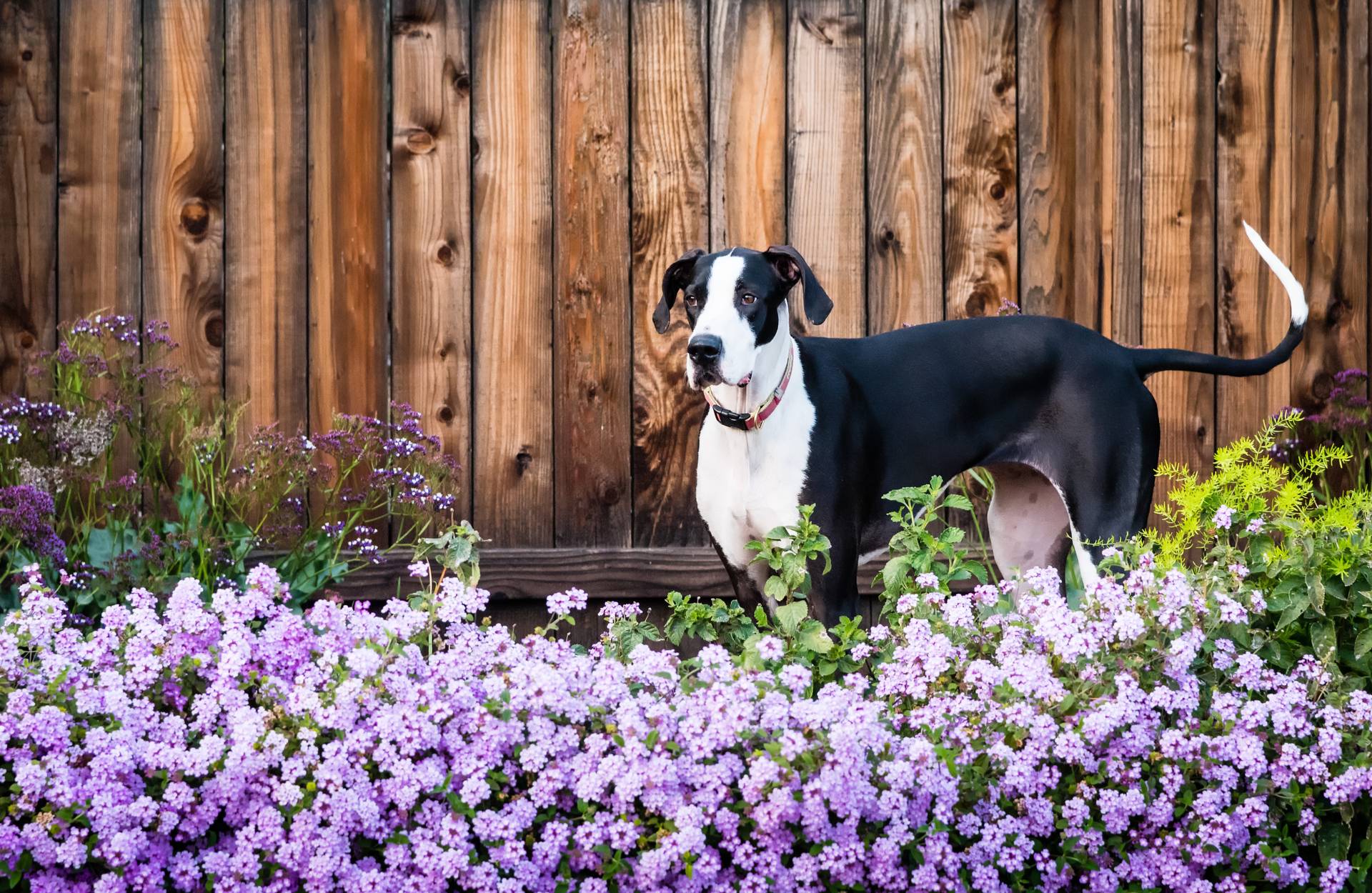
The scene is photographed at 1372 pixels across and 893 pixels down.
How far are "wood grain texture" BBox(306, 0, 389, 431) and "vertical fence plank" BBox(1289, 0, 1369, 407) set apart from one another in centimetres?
258

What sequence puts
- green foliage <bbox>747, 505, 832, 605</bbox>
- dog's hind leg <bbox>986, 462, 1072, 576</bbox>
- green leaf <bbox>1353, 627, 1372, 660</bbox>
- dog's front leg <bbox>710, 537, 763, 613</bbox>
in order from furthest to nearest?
dog's hind leg <bbox>986, 462, 1072, 576</bbox>, dog's front leg <bbox>710, 537, 763, 613</bbox>, green foliage <bbox>747, 505, 832, 605</bbox>, green leaf <bbox>1353, 627, 1372, 660</bbox>

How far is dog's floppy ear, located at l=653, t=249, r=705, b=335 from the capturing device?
360 cm

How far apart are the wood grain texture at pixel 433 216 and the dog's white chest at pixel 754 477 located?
3.38 feet

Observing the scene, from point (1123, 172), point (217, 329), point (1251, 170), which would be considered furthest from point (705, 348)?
point (1251, 170)

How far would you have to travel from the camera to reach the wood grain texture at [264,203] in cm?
422

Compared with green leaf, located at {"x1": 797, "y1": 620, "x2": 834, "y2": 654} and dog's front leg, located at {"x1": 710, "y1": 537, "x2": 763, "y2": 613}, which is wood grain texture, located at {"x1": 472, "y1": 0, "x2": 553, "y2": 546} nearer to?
dog's front leg, located at {"x1": 710, "y1": 537, "x2": 763, "y2": 613}

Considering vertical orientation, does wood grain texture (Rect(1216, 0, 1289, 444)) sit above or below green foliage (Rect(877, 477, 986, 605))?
above

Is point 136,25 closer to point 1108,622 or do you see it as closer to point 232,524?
point 232,524

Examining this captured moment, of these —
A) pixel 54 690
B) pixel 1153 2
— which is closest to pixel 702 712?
pixel 54 690

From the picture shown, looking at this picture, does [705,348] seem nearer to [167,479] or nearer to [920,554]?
[920,554]

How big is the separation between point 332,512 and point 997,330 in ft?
5.69

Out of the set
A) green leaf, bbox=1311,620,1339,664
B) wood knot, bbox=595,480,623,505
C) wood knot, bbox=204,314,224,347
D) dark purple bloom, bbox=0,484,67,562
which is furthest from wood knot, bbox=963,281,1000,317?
dark purple bloom, bbox=0,484,67,562

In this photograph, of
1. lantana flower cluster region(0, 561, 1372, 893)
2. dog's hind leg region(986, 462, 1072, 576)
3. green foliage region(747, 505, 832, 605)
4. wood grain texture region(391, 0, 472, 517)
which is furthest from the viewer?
wood grain texture region(391, 0, 472, 517)

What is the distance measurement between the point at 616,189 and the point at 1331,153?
79.7 inches
